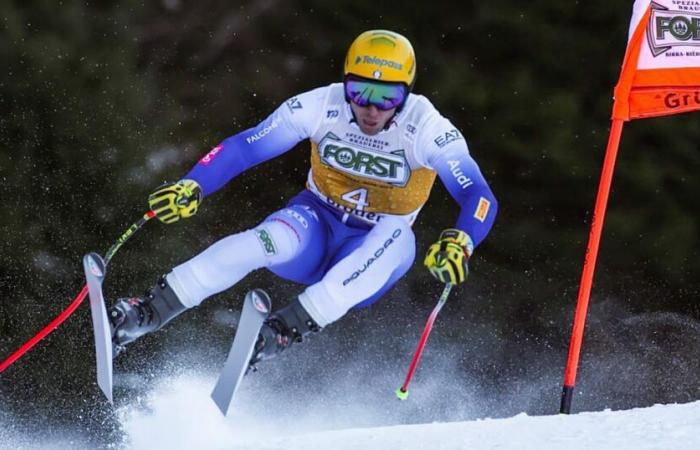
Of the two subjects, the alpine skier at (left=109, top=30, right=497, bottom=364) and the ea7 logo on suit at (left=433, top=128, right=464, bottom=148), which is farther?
the ea7 logo on suit at (left=433, top=128, right=464, bottom=148)

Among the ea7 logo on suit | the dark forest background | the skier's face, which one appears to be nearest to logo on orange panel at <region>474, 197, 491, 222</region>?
the ea7 logo on suit

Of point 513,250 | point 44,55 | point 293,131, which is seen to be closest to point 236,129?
point 44,55

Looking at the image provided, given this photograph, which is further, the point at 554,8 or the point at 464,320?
the point at 464,320

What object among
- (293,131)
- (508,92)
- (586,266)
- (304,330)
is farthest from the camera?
(508,92)

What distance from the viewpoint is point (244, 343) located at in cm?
462

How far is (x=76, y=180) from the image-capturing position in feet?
27.1

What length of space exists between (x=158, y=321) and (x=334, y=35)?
3.68 metres

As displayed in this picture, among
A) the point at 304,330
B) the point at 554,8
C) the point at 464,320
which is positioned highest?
the point at 304,330

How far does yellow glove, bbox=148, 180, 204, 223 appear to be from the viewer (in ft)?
15.8

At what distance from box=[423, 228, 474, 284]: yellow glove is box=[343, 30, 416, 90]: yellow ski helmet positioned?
691mm

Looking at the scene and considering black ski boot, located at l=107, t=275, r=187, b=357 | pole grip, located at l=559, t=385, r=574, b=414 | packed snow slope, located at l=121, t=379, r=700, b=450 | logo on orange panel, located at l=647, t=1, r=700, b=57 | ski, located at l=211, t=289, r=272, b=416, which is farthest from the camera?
logo on orange panel, located at l=647, t=1, r=700, b=57

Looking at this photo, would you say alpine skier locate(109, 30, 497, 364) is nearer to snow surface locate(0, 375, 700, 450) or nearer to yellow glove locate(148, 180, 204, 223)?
yellow glove locate(148, 180, 204, 223)

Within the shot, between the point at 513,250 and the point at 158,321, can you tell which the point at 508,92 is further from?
the point at 158,321

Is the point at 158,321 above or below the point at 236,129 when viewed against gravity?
above
